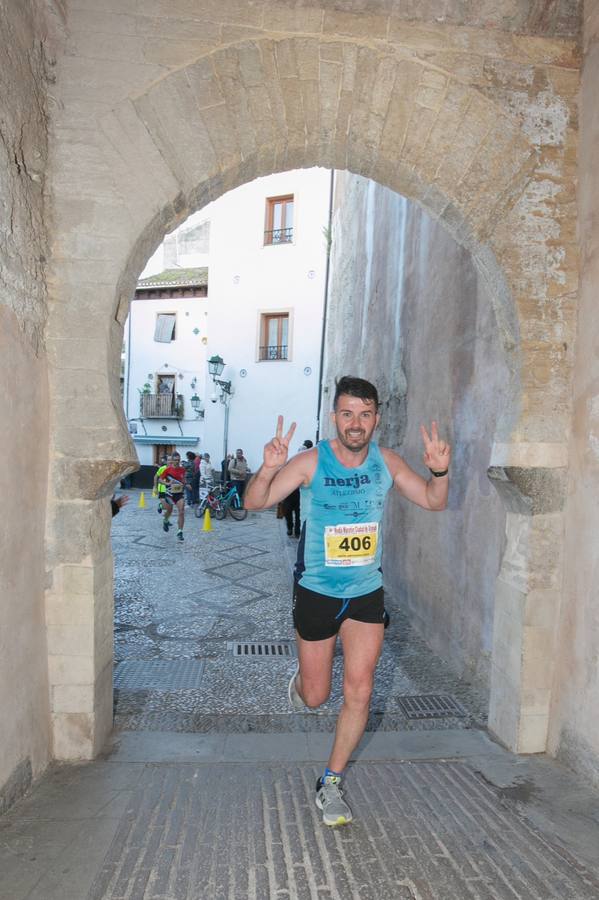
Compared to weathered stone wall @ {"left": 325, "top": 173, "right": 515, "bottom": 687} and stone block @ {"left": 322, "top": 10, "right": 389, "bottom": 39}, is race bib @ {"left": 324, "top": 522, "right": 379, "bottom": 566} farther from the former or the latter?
stone block @ {"left": 322, "top": 10, "right": 389, "bottom": 39}

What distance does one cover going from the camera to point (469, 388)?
4.82m

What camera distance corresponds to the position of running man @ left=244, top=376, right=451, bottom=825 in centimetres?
267

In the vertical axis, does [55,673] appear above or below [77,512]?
below

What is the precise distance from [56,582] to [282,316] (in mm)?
17740

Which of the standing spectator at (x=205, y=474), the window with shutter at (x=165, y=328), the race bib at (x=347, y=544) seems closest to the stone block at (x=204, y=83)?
the race bib at (x=347, y=544)

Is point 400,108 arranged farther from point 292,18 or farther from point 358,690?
point 358,690

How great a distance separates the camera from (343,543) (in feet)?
8.86

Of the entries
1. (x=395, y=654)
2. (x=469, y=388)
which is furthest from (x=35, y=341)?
(x=395, y=654)

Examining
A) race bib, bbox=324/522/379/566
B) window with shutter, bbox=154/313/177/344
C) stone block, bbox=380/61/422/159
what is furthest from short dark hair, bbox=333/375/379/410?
window with shutter, bbox=154/313/177/344

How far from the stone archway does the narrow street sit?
0.37 metres

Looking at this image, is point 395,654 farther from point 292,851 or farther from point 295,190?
point 295,190

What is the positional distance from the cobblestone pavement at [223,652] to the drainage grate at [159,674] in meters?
0.01

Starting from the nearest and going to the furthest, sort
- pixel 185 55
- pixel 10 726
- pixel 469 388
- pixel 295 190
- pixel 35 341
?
pixel 10 726 < pixel 35 341 < pixel 185 55 < pixel 469 388 < pixel 295 190

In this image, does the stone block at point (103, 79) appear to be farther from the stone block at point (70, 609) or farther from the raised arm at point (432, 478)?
the stone block at point (70, 609)
